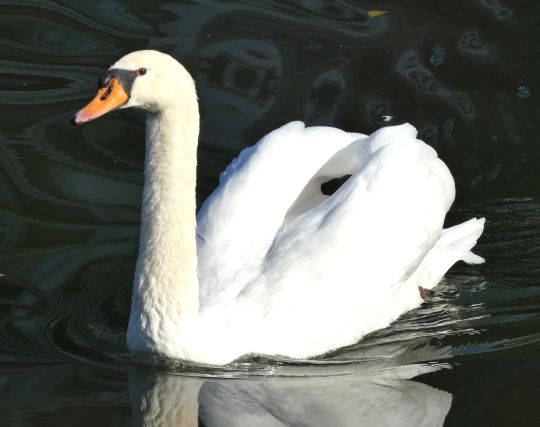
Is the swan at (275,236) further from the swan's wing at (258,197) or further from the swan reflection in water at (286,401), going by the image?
the swan reflection in water at (286,401)

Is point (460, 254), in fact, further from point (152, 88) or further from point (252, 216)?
point (152, 88)

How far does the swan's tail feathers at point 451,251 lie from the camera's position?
30.9 feet

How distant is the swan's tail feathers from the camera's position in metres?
9.40

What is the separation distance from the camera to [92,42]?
39.6ft

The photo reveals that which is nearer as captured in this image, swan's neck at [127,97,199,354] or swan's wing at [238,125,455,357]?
swan's neck at [127,97,199,354]

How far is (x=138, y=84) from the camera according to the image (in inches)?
278

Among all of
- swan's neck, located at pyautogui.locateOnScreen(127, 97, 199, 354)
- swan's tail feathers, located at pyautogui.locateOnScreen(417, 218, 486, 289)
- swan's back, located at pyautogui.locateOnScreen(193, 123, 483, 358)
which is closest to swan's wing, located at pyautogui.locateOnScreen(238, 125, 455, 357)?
swan's back, located at pyautogui.locateOnScreen(193, 123, 483, 358)

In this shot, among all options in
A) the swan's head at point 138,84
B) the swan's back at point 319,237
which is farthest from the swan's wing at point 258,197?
the swan's head at point 138,84

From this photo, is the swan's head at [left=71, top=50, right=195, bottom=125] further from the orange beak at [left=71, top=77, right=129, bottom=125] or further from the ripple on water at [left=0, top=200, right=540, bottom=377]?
the ripple on water at [left=0, top=200, right=540, bottom=377]

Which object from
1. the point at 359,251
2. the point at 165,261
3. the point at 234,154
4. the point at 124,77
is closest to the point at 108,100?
the point at 124,77

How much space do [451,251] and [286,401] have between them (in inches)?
105

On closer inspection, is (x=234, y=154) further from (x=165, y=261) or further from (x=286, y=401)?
(x=286, y=401)

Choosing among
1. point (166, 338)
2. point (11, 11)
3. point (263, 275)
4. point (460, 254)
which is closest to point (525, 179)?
point (460, 254)

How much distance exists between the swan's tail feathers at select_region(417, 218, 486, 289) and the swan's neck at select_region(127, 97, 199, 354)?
2281mm
